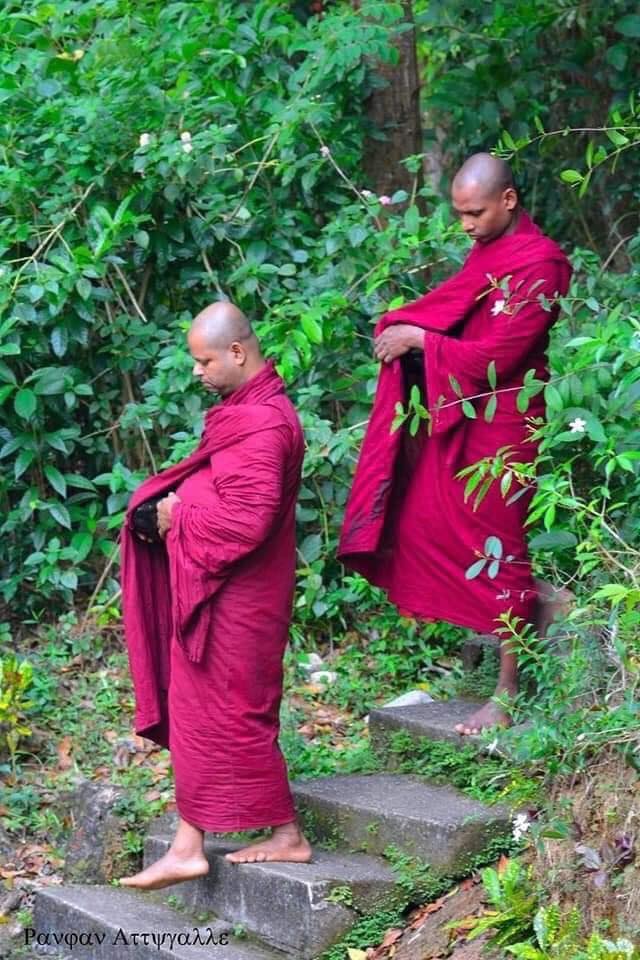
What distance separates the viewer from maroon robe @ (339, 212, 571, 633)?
5070 mm

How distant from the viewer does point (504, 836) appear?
186 inches

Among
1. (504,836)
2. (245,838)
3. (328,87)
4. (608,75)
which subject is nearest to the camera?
(504,836)

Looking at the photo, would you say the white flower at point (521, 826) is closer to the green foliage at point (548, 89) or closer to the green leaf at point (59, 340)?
the green leaf at point (59, 340)

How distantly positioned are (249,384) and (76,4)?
3.94m

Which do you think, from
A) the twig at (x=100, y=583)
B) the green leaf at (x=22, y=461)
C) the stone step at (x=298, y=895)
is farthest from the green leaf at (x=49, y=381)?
the stone step at (x=298, y=895)

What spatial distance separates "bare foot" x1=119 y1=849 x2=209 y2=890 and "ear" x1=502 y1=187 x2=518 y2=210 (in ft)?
7.93

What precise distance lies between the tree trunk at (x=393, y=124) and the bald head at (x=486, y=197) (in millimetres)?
2959

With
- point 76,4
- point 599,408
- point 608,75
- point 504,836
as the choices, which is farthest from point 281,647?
point 608,75

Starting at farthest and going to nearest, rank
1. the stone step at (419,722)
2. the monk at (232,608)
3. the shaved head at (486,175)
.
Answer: the stone step at (419,722)
the shaved head at (486,175)
the monk at (232,608)

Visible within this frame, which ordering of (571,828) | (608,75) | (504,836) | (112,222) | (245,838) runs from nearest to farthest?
(571,828) < (504,836) < (245,838) < (112,222) < (608,75)

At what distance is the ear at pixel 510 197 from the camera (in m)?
5.14

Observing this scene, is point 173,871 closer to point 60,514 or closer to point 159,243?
point 60,514

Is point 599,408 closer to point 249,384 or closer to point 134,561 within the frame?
point 249,384

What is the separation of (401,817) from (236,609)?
0.86 m
